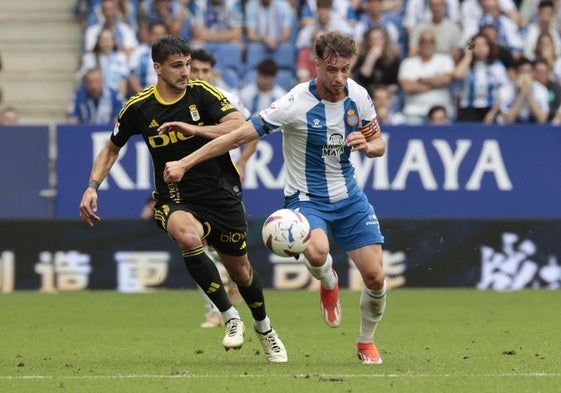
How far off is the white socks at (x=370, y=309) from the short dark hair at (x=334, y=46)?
5.27ft

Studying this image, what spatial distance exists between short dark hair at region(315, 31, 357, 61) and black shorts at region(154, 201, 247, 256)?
1.39 m

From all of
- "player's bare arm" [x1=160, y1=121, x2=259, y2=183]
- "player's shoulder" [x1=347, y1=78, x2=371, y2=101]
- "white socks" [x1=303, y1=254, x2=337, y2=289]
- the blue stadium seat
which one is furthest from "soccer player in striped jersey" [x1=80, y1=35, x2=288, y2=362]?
the blue stadium seat

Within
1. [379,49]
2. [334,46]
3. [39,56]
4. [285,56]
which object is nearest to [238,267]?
[334,46]

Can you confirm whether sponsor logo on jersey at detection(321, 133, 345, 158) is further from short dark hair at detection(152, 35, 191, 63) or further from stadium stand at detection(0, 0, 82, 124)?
stadium stand at detection(0, 0, 82, 124)

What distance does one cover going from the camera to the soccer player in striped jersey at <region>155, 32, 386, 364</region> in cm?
964

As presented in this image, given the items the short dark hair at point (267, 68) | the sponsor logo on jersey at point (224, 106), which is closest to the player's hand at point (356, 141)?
the sponsor logo on jersey at point (224, 106)

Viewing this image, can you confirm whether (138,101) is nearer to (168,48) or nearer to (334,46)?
(168,48)

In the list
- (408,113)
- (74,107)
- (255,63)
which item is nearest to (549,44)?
(408,113)

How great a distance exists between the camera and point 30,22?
21.5 metres

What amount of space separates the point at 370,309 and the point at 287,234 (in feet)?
2.89

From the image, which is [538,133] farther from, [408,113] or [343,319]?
[343,319]

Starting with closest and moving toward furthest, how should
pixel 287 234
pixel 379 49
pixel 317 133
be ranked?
pixel 287 234, pixel 317 133, pixel 379 49

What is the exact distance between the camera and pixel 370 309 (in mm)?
10016

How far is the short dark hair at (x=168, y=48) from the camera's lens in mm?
10078
